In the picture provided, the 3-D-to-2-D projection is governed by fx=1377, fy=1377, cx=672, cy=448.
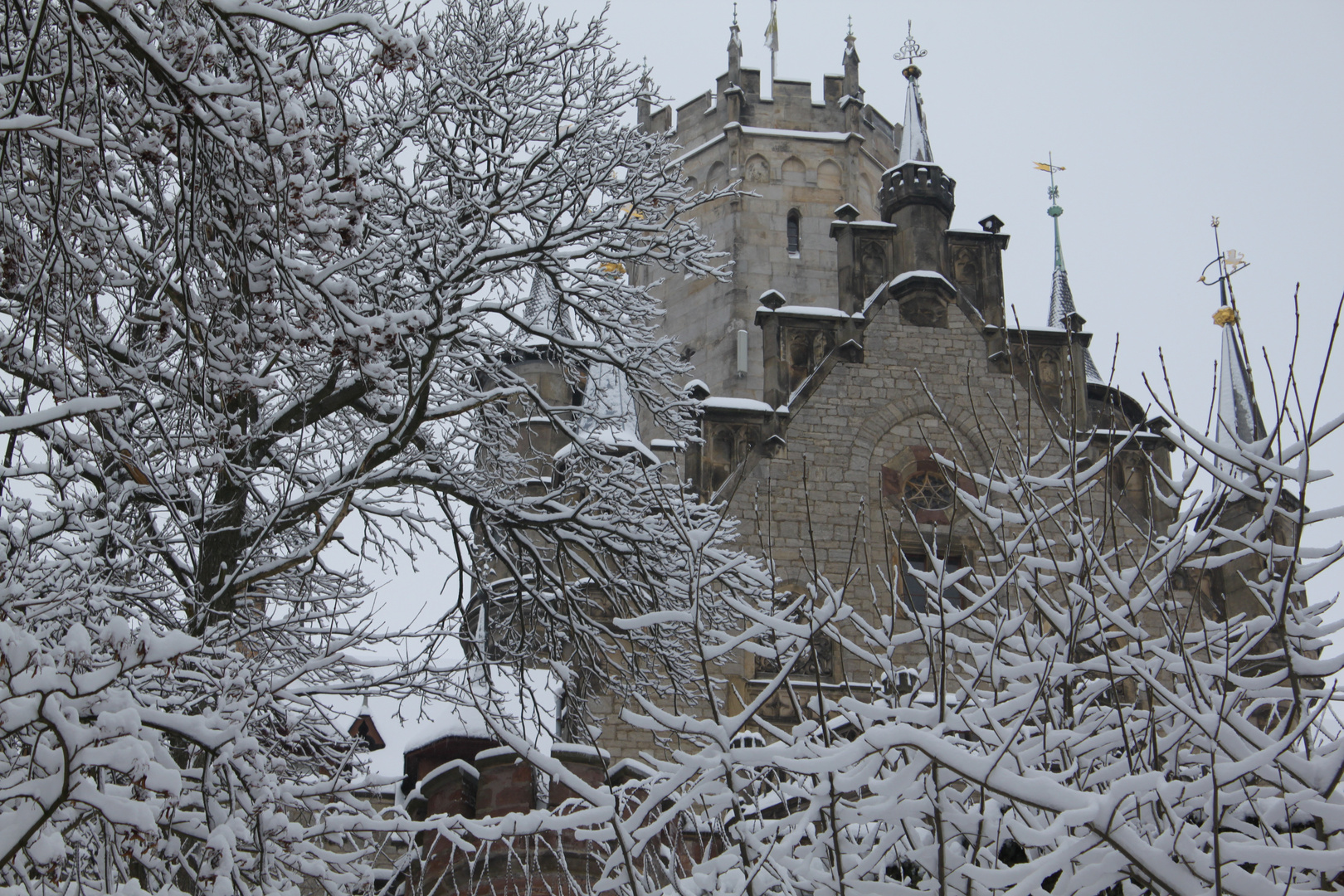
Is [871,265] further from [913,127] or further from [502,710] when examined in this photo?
[502,710]

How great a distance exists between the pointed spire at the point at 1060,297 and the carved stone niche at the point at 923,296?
1441 millimetres

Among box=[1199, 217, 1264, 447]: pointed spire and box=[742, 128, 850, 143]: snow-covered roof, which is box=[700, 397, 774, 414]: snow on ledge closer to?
box=[1199, 217, 1264, 447]: pointed spire

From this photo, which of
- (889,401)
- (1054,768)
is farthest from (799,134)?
(1054,768)

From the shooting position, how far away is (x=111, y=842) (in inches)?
180

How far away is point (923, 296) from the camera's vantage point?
1564 cm

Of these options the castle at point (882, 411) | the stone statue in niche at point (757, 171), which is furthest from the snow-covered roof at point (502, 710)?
the stone statue in niche at point (757, 171)

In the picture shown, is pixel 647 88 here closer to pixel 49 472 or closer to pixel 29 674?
pixel 49 472

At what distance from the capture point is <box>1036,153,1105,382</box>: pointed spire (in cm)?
1627

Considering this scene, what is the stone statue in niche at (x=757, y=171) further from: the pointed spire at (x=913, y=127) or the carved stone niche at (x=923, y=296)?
the carved stone niche at (x=923, y=296)

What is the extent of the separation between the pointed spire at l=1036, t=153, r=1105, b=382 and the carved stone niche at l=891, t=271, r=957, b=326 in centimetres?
144

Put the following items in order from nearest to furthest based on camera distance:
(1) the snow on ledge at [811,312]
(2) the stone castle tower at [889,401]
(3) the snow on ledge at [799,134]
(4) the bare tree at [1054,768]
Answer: (4) the bare tree at [1054,768] < (2) the stone castle tower at [889,401] < (1) the snow on ledge at [811,312] < (3) the snow on ledge at [799,134]

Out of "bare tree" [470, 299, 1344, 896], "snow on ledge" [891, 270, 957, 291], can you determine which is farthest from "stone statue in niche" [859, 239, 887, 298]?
"bare tree" [470, 299, 1344, 896]

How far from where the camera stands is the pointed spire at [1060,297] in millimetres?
16266

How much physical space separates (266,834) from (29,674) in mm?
1616
